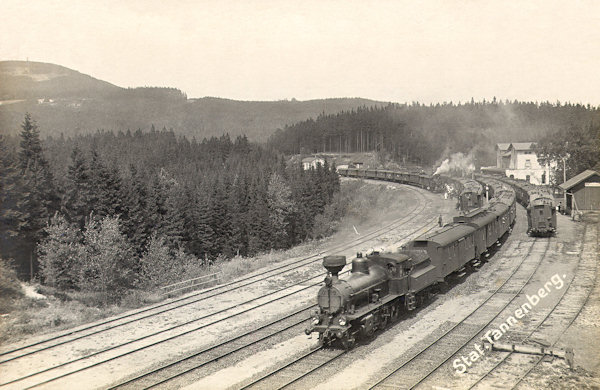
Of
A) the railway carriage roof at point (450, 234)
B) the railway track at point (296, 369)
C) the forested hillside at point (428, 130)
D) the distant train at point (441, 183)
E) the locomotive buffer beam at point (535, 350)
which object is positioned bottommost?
the railway track at point (296, 369)

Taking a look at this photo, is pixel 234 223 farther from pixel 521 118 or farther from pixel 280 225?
pixel 521 118

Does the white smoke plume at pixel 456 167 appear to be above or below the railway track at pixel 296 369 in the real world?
above

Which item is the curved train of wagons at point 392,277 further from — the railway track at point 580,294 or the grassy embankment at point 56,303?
the grassy embankment at point 56,303

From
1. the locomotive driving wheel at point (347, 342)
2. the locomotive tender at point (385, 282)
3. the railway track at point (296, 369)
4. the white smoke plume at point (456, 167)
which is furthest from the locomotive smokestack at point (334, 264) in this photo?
the white smoke plume at point (456, 167)

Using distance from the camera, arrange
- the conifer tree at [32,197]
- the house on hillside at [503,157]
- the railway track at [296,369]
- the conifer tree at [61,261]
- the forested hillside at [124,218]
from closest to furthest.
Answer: the railway track at [296,369], the conifer tree at [61,261], the forested hillside at [124,218], the conifer tree at [32,197], the house on hillside at [503,157]

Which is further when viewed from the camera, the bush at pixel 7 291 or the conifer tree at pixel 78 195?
the conifer tree at pixel 78 195

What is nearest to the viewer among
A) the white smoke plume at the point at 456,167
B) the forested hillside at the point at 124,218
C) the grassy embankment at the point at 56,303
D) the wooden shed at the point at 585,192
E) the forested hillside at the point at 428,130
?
the grassy embankment at the point at 56,303

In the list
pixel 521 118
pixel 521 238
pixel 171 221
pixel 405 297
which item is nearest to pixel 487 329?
pixel 405 297
